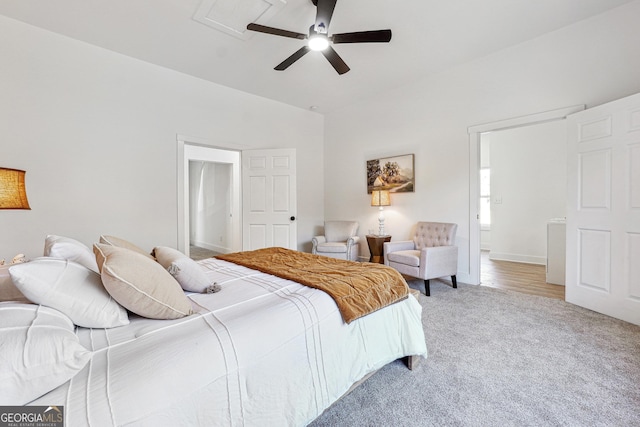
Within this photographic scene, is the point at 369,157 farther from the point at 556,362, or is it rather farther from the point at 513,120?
the point at 556,362

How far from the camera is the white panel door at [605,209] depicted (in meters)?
2.45

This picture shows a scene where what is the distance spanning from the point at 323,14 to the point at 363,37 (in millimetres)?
404

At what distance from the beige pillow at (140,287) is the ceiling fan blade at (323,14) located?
2164mm

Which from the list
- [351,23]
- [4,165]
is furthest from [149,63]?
[351,23]

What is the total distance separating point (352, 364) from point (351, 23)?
3081mm

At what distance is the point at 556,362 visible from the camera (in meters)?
1.88

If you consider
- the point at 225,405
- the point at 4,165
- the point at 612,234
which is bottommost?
the point at 225,405

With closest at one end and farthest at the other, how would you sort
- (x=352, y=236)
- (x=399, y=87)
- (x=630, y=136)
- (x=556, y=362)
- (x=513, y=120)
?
(x=556, y=362), (x=630, y=136), (x=513, y=120), (x=399, y=87), (x=352, y=236)

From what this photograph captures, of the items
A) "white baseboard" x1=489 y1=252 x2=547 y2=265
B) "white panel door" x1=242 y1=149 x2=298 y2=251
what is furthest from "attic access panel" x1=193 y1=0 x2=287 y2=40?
"white baseboard" x1=489 y1=252 x2=547 y2=265

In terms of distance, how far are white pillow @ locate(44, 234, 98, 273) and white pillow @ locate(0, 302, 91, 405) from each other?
58cm

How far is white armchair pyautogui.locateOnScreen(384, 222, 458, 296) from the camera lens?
3.28 m

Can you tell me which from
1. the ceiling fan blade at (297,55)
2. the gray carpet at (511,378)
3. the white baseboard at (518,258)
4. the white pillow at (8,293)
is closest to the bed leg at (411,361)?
the gray carpet at (511,378)

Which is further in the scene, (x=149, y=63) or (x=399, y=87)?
(x=399, y=87)

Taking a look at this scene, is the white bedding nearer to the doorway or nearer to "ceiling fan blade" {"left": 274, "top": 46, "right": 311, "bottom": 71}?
"ceiling fan blade" {"left": 274, "top": 46, "right": 311, "bottom": 71}
